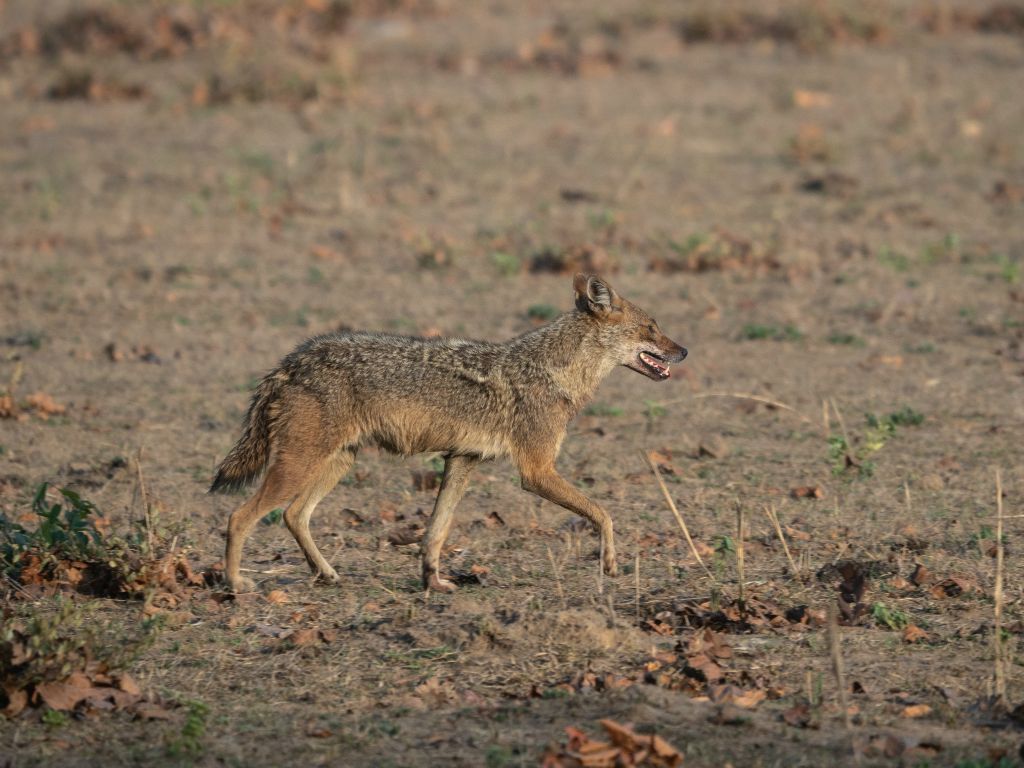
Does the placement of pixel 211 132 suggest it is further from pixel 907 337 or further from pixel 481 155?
pixel 907 337

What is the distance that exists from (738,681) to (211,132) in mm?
14335

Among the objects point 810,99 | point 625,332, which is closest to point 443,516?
point 625,332

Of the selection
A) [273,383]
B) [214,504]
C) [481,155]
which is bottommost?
[214,504]

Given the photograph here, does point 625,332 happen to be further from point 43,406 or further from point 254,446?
point 43,406

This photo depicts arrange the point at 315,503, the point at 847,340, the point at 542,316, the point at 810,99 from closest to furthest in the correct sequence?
the point at 315,503 → the point at 847,340 → the point at 542,316 → the point at 810,99

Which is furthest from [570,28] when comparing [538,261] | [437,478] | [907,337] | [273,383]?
[273,383]

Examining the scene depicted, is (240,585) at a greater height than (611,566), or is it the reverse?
(611,566)

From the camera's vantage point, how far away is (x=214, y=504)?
29.8 ft

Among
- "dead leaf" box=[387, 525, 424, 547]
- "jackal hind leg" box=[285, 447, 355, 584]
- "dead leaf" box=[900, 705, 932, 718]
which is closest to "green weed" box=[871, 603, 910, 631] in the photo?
"dead leaf" box=[900, 705, 932, 718]

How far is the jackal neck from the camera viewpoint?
27.8 feet

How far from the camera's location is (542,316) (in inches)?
517

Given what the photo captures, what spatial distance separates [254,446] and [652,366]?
2501mm

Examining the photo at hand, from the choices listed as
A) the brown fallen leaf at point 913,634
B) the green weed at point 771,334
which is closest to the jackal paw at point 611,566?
the brown fallen leaf at point 913,634

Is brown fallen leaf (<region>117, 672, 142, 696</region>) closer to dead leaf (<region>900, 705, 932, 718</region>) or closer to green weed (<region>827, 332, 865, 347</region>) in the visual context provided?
dead leaf (<region>900, 705, 932, 718</region>)
